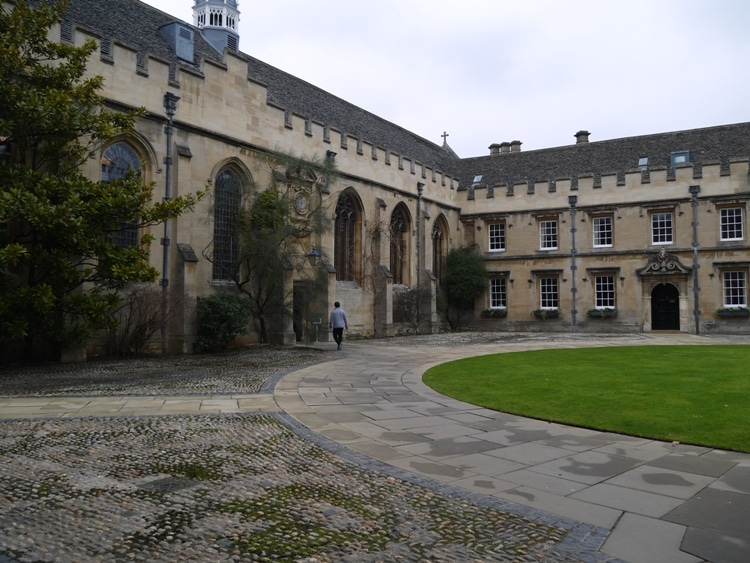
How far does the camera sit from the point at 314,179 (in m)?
19.3

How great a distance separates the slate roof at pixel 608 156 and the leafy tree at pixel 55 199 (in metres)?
23.7

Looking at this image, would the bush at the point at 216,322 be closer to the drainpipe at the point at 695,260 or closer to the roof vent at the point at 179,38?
the roof vent at the point at 179,38

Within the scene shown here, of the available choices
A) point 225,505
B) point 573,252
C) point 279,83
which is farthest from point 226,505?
point 573,252

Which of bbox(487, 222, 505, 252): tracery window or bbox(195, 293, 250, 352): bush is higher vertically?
bbox(487, 222, 505, 252): tracery window

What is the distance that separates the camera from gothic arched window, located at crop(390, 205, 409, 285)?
26859 mm

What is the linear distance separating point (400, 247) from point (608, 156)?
1362cm

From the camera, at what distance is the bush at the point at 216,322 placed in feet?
51.5

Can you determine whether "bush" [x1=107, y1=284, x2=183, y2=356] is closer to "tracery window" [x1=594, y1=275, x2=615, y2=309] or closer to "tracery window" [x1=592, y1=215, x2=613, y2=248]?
"tracery window" [x1=594, y1=275, x2=615, y2=309]

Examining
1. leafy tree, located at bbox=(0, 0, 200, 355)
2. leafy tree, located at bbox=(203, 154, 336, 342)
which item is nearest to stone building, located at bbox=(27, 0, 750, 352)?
leafy tree, located at bbox=(203, 154, 336, 342)

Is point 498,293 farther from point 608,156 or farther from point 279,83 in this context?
point 279,83

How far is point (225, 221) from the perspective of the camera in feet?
60.2

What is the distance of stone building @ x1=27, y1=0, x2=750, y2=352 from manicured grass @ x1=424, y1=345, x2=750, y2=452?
29.1 ft

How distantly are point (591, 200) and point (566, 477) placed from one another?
26.7 m

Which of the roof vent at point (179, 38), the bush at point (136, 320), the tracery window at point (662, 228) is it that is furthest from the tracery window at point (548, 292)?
the bush at point (136, 320)
